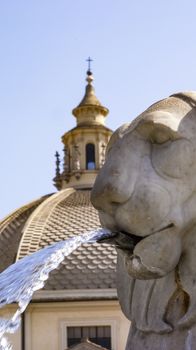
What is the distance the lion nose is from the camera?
292 centimetres

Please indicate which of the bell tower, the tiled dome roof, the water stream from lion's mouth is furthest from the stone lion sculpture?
the bell tower

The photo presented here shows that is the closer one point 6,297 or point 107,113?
point 6,297

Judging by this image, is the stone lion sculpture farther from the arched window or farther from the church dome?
the arched window

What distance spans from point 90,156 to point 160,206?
2850 cm

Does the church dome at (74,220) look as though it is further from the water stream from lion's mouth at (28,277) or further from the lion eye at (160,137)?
the lion eye at (160,137)

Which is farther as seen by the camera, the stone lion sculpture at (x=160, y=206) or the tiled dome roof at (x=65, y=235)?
the tiled dome roof at (x=65, y=235)

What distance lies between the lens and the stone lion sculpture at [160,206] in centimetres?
294

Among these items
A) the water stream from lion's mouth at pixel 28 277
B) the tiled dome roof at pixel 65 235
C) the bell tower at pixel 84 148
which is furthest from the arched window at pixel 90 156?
the water stream from lion's mouth at pixel 28 277

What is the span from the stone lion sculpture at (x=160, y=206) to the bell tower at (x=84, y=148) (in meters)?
27.4

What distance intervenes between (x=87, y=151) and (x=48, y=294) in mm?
9033

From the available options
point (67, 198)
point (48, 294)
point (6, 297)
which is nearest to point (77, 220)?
point (67, 198)

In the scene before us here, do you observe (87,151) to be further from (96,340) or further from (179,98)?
(179,98)

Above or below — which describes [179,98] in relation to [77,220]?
above

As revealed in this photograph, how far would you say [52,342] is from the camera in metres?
23.7
